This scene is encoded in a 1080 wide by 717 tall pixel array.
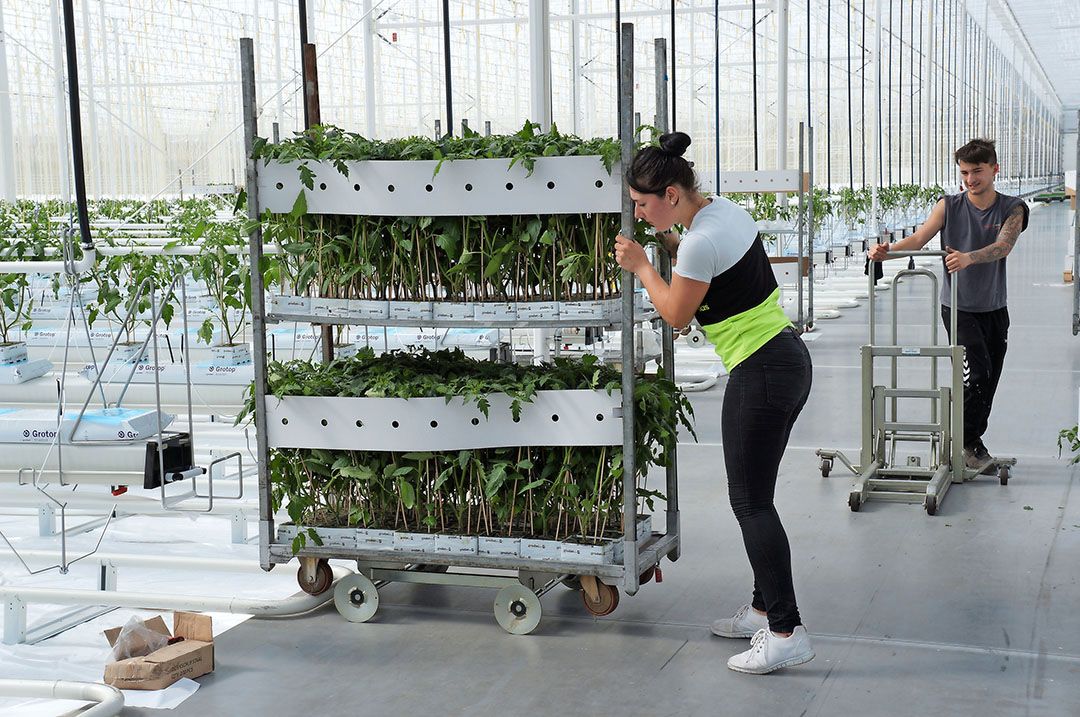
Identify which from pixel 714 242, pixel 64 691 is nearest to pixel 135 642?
pixel 64 691

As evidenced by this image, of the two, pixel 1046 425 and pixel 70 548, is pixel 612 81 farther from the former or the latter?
pixel 70 548

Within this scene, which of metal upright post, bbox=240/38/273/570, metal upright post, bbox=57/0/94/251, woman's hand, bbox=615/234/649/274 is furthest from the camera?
metal upright post, bbox=57/0/94/251

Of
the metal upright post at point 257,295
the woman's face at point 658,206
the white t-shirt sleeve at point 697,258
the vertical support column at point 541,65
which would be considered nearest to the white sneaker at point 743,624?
the white t-shirt sleeve at point 697,258

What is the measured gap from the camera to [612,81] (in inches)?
840

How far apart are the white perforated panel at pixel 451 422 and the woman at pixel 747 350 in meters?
0.38

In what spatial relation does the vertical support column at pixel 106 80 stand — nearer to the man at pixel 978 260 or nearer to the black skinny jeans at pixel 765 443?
the man at pixel 978 260

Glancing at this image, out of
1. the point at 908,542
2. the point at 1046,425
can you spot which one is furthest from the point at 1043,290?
the point at 908,542

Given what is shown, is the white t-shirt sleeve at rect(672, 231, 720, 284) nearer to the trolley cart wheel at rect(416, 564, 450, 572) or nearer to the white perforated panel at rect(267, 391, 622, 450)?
the white perforated panel at rect(267, 391, 622, 450)

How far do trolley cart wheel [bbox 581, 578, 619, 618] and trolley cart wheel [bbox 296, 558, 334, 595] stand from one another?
83cm

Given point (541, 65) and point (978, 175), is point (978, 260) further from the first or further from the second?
point (541, 65)

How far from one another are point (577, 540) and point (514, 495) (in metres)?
0.22

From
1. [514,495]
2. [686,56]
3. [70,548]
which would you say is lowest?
[70,548]

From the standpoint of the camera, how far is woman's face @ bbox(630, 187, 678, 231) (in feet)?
10.5

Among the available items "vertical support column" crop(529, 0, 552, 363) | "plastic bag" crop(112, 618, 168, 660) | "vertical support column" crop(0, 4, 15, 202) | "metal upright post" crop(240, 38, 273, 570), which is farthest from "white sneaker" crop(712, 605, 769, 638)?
"vertical support column" crop(0, 4, 15, 202)
